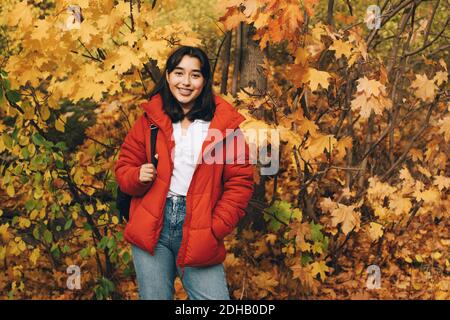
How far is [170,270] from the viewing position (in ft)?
9.68

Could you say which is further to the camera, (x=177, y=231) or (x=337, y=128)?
(x=337, y=128)

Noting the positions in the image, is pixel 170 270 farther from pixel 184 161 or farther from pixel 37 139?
pixel 37 139

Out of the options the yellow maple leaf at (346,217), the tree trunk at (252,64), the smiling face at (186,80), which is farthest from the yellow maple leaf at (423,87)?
the smiling face at (186,80)

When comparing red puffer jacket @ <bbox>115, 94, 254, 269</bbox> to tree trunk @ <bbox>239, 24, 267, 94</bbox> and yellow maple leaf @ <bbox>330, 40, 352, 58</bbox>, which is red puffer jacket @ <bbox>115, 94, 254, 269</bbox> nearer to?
yellow maple leaf @ <bbox>330, 40, 352, 58</bbox>

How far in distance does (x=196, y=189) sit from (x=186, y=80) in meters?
0.55

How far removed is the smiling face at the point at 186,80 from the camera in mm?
2949

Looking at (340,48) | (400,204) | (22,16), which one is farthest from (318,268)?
(22,16)

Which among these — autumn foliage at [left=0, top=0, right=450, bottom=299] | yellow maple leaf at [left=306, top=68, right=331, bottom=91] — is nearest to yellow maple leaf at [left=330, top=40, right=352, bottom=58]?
autumn foliage at [left=0, top=0, right=450, bottom=299]

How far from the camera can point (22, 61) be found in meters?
3.80

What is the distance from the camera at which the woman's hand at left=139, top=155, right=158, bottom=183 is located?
9.21 ft

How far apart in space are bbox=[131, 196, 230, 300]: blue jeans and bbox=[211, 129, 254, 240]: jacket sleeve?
18 centimetres
